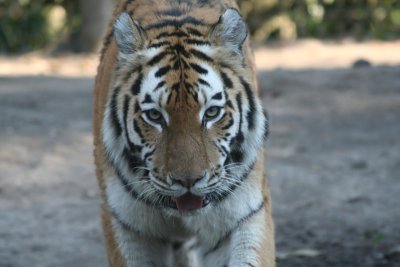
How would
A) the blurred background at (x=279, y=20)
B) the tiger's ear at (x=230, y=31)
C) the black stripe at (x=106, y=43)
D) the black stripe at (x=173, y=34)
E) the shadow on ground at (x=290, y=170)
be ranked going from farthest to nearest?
the blurred background at (x=279, y=20)
the shadow on ground at (x=290, y=170)
the black stripe at (x=106, y=43)
the black stripe at (x=173, y=34)
the tiger's ear at (x=230, y=31)

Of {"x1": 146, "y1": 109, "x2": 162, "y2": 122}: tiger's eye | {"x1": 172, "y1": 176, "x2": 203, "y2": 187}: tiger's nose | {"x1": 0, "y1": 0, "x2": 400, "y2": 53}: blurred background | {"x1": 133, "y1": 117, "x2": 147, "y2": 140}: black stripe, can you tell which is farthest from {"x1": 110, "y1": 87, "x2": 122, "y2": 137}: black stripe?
{"x1": 0, "y1": 0, "x2": 400, "y2": 53}: blurred background

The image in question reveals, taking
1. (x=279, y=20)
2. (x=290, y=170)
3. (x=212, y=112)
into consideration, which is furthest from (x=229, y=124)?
(x=279, y=20)

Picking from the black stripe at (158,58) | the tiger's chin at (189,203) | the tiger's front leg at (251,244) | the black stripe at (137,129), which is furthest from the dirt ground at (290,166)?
the black stripe at (158,58)

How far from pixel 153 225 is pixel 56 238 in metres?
2.10

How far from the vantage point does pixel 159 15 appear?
390 cm

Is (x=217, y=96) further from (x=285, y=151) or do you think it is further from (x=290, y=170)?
(x=285, y=151)

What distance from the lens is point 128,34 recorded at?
3.61 meters

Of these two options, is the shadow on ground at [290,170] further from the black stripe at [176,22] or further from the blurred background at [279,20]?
the blurred background at [279,20]

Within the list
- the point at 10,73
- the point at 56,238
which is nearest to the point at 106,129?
the point at 56,238

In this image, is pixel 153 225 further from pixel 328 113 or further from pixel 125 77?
pixel 328 113

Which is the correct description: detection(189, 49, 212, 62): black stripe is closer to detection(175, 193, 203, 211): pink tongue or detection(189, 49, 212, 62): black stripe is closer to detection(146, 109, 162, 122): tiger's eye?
detection(146, 109, 162, 122): tiger's eye

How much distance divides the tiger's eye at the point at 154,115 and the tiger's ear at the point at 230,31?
15.2 inches

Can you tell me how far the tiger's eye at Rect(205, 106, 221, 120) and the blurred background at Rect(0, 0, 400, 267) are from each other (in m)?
1.97

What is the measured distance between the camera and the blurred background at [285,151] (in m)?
5.64
